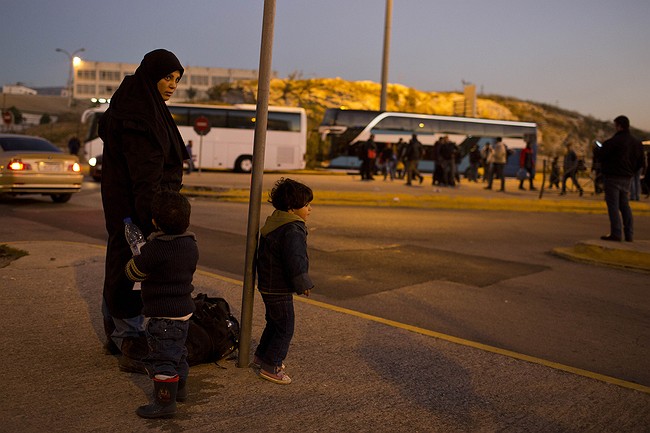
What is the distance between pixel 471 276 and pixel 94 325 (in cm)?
487

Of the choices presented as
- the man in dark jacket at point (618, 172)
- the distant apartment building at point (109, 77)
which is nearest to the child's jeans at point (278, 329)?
the man in dark jacket at point (618, 172)

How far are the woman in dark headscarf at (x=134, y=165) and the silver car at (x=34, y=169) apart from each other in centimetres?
1163

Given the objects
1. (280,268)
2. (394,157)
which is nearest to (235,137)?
(394,157)

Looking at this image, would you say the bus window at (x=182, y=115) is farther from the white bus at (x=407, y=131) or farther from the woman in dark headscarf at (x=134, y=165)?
the woman in dark headscarf at (x=134, y=165)

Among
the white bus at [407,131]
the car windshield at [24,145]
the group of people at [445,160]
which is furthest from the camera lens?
the white bus at [407,131]

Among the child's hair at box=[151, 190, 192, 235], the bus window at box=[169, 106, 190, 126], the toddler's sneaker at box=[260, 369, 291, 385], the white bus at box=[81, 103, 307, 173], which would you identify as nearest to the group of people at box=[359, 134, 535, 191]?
the white bus at box=[81, 103, 307, 173]

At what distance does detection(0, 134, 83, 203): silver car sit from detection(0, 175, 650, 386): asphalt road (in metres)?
0.41

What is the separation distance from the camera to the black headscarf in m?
4.25

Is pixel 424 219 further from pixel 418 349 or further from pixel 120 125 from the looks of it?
pixel 120 125

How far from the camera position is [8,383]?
413 centimetres

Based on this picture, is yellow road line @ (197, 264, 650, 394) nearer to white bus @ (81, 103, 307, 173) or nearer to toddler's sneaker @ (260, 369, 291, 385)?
toddler's sneaker @ (260, 369, 291, 385)

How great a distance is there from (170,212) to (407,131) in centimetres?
3347

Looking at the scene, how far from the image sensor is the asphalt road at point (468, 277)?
20.1 feet

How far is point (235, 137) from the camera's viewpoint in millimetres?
34188
